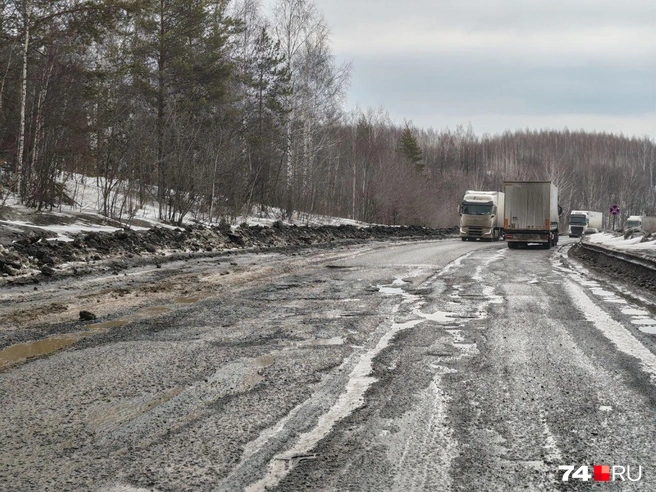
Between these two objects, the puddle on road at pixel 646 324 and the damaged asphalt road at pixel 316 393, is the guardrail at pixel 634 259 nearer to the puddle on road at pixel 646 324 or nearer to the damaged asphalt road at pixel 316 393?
the damaged asphalt road at pixel 316 393

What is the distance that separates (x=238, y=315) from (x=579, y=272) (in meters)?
11.2

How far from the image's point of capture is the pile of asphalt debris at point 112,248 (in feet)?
38.0

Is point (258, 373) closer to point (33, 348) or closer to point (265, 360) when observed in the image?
point (265, 360)

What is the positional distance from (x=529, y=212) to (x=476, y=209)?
899 cm

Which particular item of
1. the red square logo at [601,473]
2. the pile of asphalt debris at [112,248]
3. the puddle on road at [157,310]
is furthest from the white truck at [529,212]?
the red square logo at [601,473]

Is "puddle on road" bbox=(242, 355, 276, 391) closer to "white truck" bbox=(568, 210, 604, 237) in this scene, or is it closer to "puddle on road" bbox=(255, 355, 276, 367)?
"puddle on road" bbox=(255, 355, 276, 367)

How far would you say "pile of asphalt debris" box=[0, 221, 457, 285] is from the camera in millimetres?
11594

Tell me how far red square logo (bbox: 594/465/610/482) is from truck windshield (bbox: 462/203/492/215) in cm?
3777

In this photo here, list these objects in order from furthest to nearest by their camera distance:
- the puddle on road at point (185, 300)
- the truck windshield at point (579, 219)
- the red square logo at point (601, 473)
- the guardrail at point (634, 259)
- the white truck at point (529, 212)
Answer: the truck windshield at point (579, 219) < the white truck at point (529, 212) < the guardrail at point (634, 259) < the puddle on road at point (185, 300) < the red square logo at point (601, 473)

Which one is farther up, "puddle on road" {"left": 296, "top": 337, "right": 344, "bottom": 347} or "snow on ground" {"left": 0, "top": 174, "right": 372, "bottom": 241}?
"snow on ground" {"left": 0, "top": 174, "right": 372, "bottom": 241}

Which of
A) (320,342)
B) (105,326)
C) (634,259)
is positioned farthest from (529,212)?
(105,326)

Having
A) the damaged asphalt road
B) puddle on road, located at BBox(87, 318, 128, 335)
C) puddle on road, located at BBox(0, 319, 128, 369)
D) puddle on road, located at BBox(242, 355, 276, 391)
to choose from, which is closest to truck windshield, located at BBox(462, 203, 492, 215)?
the damaged asphalt road

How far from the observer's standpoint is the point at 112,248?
15.3 metres

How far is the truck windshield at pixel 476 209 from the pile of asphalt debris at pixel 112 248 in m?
16.9
